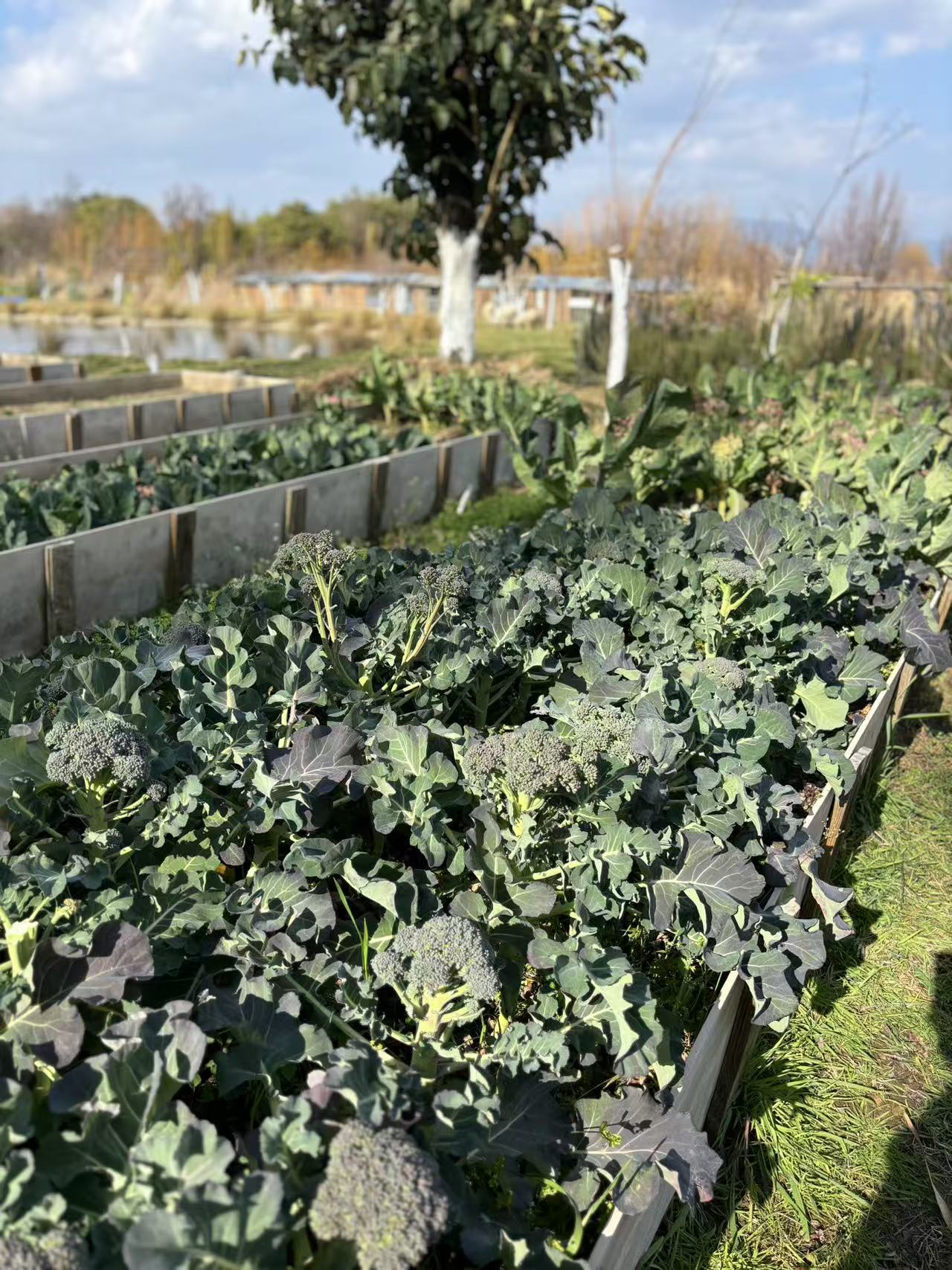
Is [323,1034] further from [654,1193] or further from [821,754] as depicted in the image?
[821,754]

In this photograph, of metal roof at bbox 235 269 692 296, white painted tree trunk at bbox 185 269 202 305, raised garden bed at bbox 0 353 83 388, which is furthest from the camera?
white painted tree trunk at bbox 185 269 202 305

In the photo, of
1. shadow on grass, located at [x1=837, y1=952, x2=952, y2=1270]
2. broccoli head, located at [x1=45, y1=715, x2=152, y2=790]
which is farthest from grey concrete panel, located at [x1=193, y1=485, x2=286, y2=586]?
shadow on grass, located at [x1=837, y1=952, x2=952, y2=1270]

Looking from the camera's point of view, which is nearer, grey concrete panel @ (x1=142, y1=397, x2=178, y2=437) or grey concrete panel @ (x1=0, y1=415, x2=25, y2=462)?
grey concrete panel @ (x1=0, y1=415, x2=25, y2=462)

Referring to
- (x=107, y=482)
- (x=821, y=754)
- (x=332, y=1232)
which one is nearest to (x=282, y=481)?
(x=107, y=482)

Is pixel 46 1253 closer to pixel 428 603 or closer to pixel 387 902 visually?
pixel 387 902

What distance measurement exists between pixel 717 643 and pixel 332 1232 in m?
2.04

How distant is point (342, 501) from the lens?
5691 mm

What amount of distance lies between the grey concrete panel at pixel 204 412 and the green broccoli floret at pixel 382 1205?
25.9 ft

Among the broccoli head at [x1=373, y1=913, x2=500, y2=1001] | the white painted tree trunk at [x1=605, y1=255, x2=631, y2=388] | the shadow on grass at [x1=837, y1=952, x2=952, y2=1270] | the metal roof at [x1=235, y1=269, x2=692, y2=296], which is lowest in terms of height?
the shadow on grass at [x1=837, y1=952, x2=952, y2=1270]

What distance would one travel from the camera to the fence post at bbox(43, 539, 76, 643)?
13.2 feet

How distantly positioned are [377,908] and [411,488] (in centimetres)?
458

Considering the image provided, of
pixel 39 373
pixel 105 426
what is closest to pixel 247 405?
pixel 105 426

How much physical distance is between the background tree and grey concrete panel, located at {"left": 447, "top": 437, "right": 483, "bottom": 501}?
538 centimetres

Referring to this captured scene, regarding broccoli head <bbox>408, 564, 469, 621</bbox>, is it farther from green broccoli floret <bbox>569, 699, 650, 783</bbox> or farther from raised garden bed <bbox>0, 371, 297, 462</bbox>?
raised garden bed <bbox>0, 371, 297, 462</bbox>
